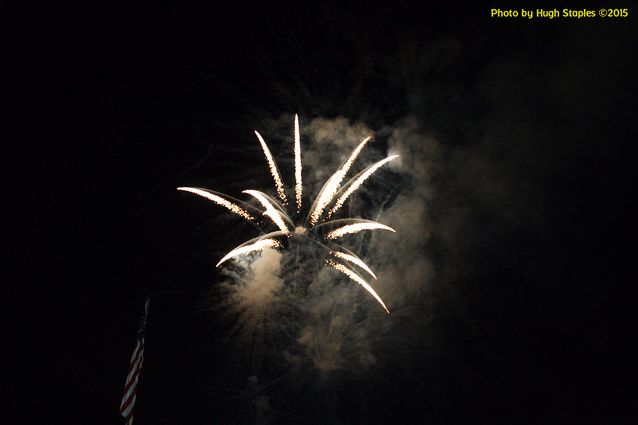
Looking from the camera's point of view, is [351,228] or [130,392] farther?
[351,228]

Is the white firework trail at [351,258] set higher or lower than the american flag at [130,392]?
higher

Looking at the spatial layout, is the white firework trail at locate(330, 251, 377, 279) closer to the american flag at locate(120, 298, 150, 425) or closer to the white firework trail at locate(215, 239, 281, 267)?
the white firework trail at locate(215, 239, 281, 267)

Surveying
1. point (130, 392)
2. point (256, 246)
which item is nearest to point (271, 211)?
point (256, 246)

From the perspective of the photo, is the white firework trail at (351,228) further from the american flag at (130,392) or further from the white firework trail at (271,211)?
the american flag at (130,392)

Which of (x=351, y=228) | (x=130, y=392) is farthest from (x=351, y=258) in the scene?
(x=130, y=392)

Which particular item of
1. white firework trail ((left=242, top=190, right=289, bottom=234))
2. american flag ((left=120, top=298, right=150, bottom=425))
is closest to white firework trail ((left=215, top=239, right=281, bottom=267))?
white firework trail ((left=242, top=190, right=289, bottom=234))

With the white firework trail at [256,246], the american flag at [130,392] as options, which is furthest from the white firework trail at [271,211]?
the american flag at [130,392]

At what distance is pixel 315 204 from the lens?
16.8 metres

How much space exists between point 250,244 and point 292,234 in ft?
5.00

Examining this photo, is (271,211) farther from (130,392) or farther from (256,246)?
(130,392)

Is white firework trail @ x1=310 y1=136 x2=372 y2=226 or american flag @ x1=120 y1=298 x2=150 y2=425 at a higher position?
white firework trail @ x1=310 y1=136 x2=372 y2=226

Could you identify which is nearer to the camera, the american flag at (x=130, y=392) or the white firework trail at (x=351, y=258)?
the american flag at (x=130, y=392)

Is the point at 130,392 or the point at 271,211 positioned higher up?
the point at 271,211

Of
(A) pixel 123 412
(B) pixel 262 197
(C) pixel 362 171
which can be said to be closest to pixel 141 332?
(A) pixel 123 412
